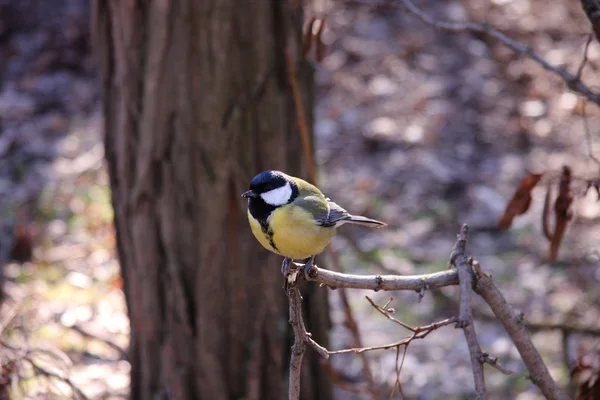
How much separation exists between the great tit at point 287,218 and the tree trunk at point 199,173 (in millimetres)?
624

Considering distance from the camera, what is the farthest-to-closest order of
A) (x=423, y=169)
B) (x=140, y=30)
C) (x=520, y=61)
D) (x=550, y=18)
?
1. (x=550, y=18)
2. (x=520, y=61)
3. (x=423, y=169)
4. (x=140, y=30)

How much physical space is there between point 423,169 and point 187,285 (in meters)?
3.14

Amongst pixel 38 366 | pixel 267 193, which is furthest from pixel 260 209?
pixel 38 366

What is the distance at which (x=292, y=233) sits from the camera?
209cm

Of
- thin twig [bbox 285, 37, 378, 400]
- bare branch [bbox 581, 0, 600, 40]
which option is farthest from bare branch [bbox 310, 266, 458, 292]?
thin twig [bbox 285, 37, 378, 400]

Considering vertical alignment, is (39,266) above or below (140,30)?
below

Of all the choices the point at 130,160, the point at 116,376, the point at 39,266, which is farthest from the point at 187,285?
the point at 39,266

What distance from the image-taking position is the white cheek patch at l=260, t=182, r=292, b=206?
2.20 meters

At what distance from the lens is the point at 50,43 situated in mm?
7176

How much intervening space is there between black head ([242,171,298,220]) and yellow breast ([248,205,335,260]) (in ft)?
0.09

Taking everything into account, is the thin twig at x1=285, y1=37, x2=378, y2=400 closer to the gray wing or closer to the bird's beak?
the gray wing

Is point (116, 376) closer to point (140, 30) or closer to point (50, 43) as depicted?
point (140, 30)

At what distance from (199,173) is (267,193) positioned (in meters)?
0.73

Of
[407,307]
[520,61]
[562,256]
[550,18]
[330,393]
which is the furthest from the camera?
[550,18]
